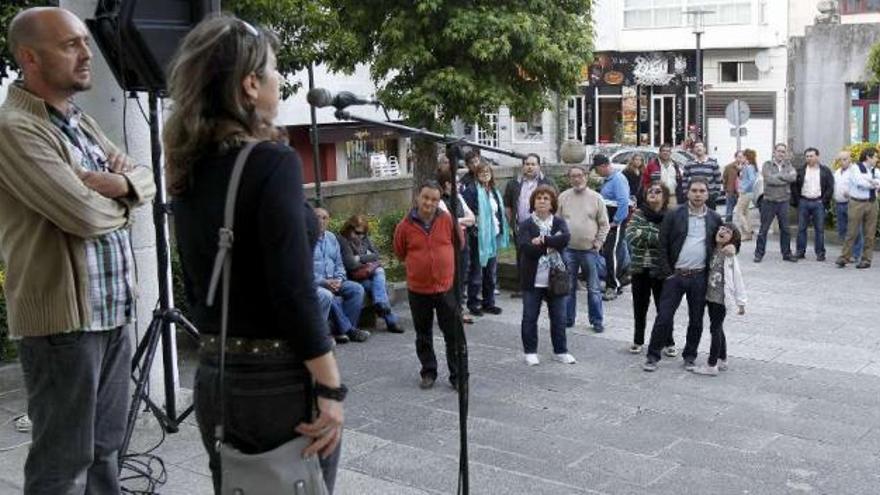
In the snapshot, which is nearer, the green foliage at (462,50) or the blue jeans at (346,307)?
the blue jeans at (346,307)

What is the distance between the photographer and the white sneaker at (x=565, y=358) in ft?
29.9

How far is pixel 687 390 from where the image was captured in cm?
824

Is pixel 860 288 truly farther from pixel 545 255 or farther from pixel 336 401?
pixel 336 401

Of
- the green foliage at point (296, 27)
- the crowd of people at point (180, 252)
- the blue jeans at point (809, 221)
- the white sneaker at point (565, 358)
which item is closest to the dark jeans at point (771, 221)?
the blue jeans at point (809, 221)

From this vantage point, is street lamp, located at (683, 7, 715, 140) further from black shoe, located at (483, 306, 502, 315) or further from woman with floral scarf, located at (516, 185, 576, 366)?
woman with floral scarf, located at (516, 185, 576, 366)

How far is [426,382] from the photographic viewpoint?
8.17 metres

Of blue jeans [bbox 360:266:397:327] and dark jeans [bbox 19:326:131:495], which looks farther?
blue jeans [bbox 360:266:397:327]

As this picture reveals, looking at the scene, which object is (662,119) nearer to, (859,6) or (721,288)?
(859,6)

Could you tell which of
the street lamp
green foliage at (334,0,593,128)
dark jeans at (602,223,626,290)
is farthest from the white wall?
dark jeans at (602,223,626,290)

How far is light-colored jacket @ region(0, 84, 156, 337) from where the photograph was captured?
11.7 ft

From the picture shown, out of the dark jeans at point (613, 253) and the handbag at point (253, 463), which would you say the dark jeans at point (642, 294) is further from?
the handbag at point (253, 463)

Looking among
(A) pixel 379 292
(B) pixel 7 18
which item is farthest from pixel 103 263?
(A) pixel 379 292

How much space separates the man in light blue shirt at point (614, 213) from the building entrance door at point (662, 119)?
26530 mm

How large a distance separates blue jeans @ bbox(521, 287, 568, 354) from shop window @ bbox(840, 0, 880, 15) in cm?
2783
